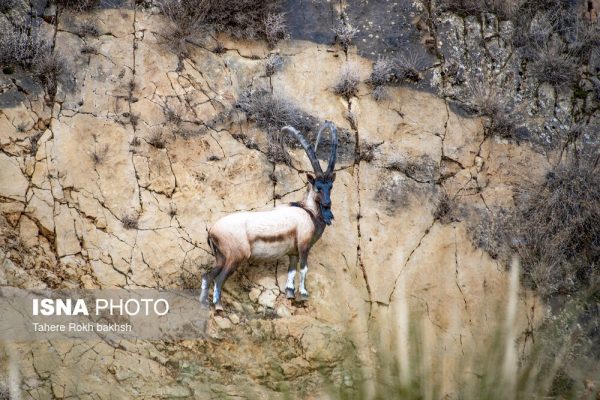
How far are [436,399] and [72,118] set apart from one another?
663 cm

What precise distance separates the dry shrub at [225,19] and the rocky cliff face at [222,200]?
0.21 meters

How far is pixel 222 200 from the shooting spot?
757cm

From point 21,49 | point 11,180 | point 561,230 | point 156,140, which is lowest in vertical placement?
point 561,230

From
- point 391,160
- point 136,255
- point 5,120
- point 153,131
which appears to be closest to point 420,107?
point 391,160

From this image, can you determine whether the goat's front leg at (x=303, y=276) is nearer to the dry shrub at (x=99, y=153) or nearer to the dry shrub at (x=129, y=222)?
the dry shrub at (x=129, y=222)

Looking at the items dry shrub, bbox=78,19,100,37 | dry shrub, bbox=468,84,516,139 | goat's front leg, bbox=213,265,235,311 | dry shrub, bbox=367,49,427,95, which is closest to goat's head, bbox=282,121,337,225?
goat's front leg, bbox=213,265,235,311

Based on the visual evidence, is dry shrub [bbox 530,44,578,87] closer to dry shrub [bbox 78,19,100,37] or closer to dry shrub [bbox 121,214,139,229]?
dry shrub [bbox 121,214,139,229]

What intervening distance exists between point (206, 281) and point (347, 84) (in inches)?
141

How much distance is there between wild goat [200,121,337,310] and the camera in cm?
676

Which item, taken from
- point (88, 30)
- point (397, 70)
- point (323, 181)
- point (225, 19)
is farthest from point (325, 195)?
point (88, 30)

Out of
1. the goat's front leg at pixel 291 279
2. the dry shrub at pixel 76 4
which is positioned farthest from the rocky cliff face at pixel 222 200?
the dry shrub at pixel 76 4

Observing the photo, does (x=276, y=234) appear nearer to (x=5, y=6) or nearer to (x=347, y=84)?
(x=347, y=84)

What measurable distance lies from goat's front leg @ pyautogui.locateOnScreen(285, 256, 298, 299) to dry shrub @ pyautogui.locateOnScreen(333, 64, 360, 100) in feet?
9.08

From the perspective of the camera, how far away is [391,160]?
8234 mm
